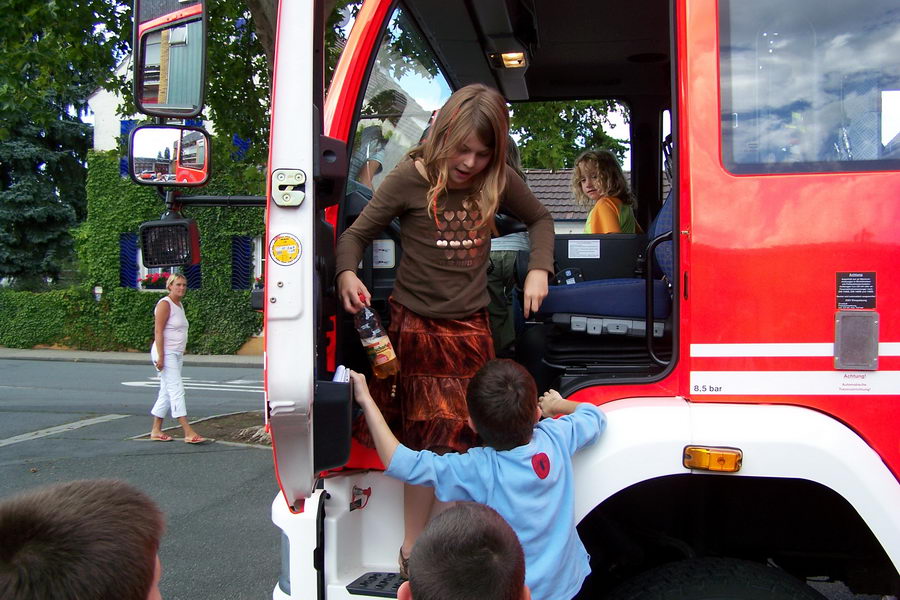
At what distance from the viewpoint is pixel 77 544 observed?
1126 mm

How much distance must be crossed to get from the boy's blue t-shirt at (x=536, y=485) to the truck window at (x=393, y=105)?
110cm

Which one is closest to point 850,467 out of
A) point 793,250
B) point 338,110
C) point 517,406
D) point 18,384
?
point 793,250

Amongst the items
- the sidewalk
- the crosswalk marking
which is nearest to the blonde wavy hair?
the crosswalk marking

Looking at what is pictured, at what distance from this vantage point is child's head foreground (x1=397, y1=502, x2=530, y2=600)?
1441mm

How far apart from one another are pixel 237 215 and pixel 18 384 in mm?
7223

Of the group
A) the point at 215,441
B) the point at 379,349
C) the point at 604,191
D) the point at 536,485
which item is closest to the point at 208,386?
the point at 215,441

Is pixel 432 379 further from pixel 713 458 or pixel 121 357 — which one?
pixel 121 357

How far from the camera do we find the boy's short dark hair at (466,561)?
1440 millimetres

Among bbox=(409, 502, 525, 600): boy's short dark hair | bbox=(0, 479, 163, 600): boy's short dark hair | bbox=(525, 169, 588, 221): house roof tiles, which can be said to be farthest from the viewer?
bbox=(525, 169, 588, 221): house roof tiles

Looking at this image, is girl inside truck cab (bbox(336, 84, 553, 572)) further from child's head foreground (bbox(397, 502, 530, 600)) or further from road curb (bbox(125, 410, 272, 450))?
road curb (bbox(125, 410, 272, 450))

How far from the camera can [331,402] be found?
1.89 meters

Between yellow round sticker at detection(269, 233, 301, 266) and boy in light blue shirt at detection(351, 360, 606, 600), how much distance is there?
1.43 feet

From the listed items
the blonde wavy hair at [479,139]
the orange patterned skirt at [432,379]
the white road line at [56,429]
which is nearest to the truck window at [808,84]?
the blonde wavy hair at [479,139]

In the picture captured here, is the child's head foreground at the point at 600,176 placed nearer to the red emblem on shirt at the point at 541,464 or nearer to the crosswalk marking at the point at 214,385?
the red emblem on shirt at the point at 541,464
